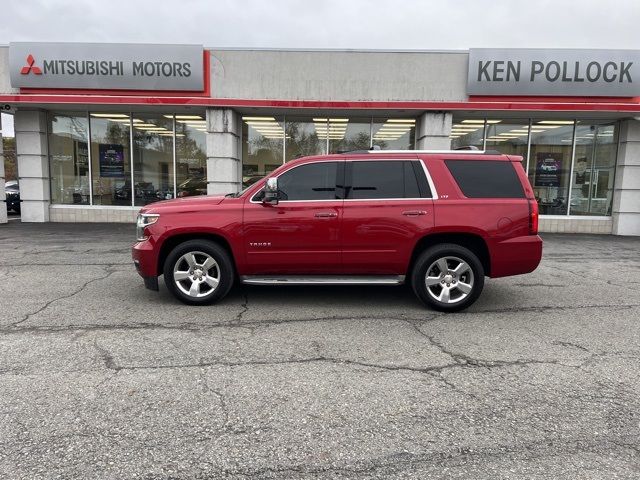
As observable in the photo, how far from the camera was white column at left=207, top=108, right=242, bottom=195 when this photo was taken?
13602 mm

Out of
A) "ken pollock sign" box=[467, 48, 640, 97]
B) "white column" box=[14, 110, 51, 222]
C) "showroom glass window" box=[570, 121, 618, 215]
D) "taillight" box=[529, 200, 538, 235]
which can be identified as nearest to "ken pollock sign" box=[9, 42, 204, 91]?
"white column" box=[14, 110, 51, 222]

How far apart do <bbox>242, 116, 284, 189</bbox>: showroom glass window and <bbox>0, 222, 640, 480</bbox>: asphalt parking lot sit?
8681 millimetres

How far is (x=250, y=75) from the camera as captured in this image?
524 inches

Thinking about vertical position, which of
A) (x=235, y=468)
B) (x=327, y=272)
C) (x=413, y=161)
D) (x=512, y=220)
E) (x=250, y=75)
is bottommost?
(x=235, y=468)

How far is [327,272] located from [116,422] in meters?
3.36

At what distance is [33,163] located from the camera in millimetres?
14750

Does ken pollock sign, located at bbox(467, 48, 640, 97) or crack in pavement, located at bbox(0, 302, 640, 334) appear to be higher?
ken pollock sign, located at bbox(467, 48, 640, 97)

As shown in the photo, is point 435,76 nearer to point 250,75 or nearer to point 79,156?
point 250,75

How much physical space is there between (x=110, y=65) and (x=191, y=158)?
11.5ft

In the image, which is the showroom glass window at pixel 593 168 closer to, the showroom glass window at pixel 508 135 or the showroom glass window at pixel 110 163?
the showroom glass window at pixel 508 135

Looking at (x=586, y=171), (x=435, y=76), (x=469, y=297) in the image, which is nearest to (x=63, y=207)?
(x=435, y=76)

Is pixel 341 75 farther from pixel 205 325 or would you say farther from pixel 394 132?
pixel 205 325

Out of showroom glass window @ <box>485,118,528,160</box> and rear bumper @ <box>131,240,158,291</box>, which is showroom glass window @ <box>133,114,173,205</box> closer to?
rear bumper @ <box>131,240,158,291</box>

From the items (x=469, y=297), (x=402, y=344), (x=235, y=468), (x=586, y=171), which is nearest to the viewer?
(x=235, y=468)
